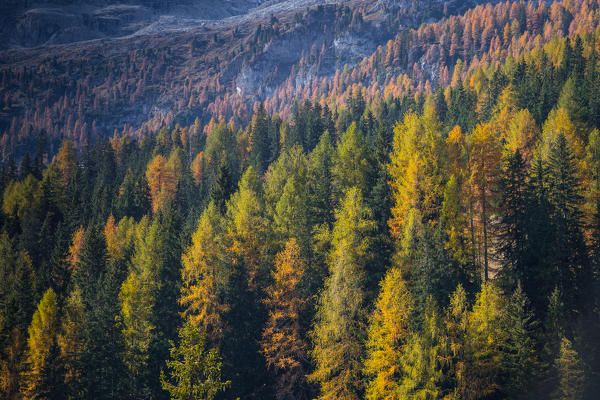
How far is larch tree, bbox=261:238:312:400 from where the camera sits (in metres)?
37.9

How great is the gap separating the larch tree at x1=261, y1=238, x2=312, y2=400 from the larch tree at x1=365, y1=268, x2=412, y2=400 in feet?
20.8

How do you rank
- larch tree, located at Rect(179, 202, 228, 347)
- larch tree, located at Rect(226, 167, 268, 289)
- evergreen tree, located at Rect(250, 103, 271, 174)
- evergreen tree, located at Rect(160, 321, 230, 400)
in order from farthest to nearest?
1. evergreen tree, located at Rect(250, 103, 271, 174)
2. larch tree, located at Rect(226, 167, 268, 289)
3. larch tree, located at Rect(179, 202, 228, 347)
4. evergreen tree, located at Rect(160, 321, 230, 400)

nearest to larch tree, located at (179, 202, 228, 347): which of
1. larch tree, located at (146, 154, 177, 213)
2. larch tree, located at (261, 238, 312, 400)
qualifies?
larch tree, located at (261, 238, 312, 400)

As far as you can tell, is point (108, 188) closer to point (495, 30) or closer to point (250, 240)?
point (250, 240)

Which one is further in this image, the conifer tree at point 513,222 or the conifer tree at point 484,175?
the conifer tree at point 484,175

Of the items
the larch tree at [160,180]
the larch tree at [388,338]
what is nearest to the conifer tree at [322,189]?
the larch tree at [388,338]

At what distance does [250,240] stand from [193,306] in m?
8.16

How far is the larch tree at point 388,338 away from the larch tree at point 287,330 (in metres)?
6.33

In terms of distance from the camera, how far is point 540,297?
35.1 m

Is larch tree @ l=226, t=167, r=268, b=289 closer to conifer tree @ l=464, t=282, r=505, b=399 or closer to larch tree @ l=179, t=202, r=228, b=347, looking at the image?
larch tree @ l=179, t=202, r=228, b=347

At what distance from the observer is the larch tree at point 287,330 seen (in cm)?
3788

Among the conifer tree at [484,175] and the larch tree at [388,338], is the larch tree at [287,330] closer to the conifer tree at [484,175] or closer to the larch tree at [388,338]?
the larch tree at [388,338]

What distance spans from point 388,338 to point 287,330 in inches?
371

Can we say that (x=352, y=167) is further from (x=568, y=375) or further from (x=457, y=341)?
(x=568, y=375)
